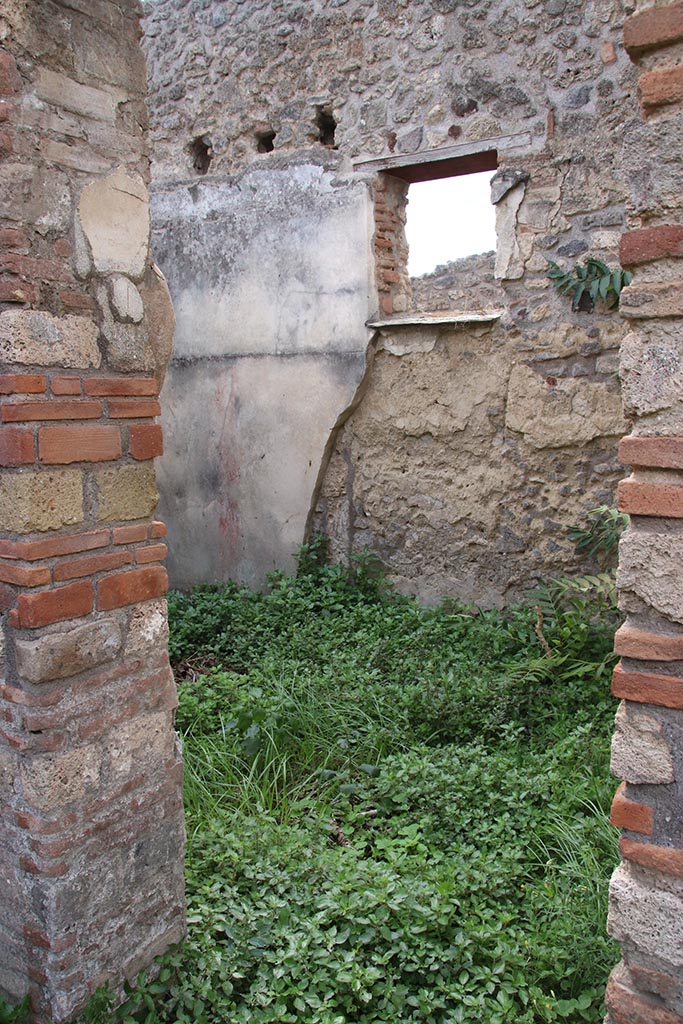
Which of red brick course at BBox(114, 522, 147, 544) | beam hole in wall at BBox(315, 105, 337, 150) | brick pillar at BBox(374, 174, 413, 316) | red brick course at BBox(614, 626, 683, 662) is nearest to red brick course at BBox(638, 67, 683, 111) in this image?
red brick course at BBox(614, 626, 683, 662)

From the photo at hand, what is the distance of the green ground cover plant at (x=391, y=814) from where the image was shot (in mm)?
2428

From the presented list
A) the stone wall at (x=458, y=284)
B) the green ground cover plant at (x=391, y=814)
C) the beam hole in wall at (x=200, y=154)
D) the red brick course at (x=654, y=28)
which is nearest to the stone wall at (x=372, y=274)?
the beam hole in wall at (x=200, y=154)

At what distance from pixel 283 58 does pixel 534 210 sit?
2.25m

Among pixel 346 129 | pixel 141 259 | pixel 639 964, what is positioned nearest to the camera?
pixel 639 964

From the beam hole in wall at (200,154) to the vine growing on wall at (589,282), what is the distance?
2941mm

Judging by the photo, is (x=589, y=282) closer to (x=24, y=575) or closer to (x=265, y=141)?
(x=265, y=141)

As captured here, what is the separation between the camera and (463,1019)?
2.31 m

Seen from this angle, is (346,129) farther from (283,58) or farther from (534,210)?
(534,210)

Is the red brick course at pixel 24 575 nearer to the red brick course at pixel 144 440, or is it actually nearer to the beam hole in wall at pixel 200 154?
the red brick course at pixel 144 440

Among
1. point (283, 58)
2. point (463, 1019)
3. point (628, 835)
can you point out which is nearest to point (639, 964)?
point (628, 835)

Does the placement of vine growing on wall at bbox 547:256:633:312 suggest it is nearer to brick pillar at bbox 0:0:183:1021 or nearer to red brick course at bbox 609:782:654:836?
brick pillar at bbox 0:0:183:1021

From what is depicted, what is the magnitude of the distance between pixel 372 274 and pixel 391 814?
11.7ft

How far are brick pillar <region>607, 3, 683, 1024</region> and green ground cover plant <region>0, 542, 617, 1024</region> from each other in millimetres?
807

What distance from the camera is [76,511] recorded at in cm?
231
